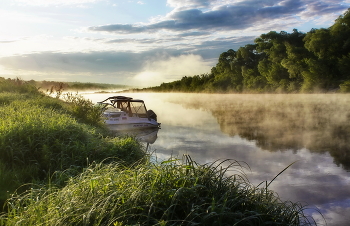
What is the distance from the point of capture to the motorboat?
63.5 ft

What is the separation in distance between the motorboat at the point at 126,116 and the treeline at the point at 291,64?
2703cm

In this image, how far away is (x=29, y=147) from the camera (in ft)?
24.1

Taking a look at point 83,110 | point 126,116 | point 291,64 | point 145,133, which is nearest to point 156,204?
point 83,110

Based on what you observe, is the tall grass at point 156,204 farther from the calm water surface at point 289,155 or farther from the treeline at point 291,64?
the treeline at point 291,64

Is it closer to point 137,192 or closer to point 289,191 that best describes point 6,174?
point 137,192

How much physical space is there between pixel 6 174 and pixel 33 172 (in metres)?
0.56

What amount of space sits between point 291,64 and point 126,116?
36551 mm

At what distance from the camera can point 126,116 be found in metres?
19.8

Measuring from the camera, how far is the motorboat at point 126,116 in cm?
1934

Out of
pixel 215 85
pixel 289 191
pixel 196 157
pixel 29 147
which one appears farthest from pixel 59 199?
pixel 215 85

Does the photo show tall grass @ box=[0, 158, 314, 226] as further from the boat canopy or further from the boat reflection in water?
the boat canopy

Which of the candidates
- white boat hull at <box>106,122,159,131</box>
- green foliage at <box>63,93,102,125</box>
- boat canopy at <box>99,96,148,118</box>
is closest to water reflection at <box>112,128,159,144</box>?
white boat hull at <box>106,122,159,131</box>

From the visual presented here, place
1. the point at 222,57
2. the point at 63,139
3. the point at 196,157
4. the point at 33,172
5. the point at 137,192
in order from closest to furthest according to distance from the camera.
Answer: the point at 137,192, the point at 33,172, the point at 63,139, the point at 196,157, the point at 222,57

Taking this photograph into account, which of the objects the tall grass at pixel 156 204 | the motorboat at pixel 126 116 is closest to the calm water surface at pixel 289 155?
A: the motorboat at pixel 126 116
